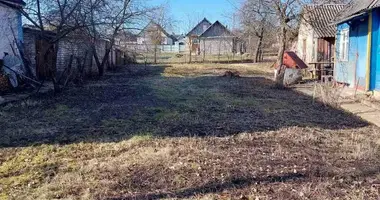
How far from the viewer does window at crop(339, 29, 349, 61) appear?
44.1 ft

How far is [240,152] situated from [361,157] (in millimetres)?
1571

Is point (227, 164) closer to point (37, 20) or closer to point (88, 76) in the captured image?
point (37, 20)

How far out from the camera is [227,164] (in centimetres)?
450

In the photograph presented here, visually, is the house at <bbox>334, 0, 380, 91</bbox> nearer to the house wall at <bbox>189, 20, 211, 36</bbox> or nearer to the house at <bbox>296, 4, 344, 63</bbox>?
the house at <bbox>296, 4, 344, 63</bbox>

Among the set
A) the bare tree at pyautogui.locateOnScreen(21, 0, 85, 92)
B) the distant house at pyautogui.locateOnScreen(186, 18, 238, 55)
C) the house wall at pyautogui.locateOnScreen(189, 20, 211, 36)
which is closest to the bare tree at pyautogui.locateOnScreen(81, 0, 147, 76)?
the bare tree at pyautogui.locateOnScreen(21, 0, 85, 92)

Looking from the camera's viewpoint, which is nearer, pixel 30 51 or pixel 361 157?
pixel 361 157

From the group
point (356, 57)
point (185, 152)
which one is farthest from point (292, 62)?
point (185, 152)

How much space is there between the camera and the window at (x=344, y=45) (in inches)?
529

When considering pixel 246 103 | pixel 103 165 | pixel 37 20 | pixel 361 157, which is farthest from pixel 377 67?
pixel 37 20

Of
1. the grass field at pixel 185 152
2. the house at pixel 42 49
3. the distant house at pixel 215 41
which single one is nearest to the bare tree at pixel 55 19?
the house at pixel 42 49

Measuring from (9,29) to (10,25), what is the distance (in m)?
0.14

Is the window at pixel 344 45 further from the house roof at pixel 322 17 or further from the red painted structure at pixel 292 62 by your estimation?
the house roof at pixel 322 17

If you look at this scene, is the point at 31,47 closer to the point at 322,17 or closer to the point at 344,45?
the point at 344,45

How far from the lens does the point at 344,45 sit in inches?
550
